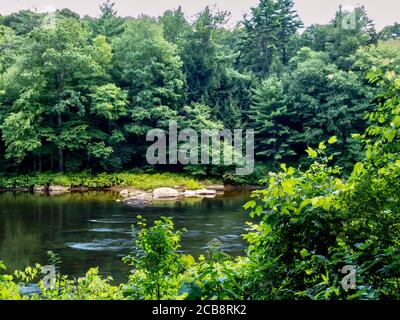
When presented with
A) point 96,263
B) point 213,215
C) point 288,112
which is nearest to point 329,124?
point 288,112

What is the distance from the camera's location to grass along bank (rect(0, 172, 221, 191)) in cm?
2869

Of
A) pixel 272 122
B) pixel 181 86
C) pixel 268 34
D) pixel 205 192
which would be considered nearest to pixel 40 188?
pixel 205 192

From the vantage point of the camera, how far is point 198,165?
3108 centimetres

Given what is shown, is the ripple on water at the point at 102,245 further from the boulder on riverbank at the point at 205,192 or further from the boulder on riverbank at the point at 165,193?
the boulder on riverbank at the point at 205,192

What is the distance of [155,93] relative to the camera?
1251 inches

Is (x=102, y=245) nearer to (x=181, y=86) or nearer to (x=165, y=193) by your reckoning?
(x=165, y=193)

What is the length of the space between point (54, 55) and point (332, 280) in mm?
27775

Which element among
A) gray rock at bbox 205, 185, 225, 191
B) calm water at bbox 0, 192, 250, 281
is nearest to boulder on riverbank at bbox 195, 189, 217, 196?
gray rock at bbox 205, 185, 225, 191

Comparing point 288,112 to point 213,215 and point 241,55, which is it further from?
point 213,215

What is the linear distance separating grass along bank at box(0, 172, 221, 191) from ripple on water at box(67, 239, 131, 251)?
13.6 meters

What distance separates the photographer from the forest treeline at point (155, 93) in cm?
2969

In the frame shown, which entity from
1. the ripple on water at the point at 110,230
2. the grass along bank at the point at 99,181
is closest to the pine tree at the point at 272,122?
the grass along bank at the point at 99,181

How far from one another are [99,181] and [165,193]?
18.6 feet

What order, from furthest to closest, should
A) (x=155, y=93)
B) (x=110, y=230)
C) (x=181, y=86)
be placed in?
(x=181, y=86) < (x=155, y=93) < (x=110, y=230)
